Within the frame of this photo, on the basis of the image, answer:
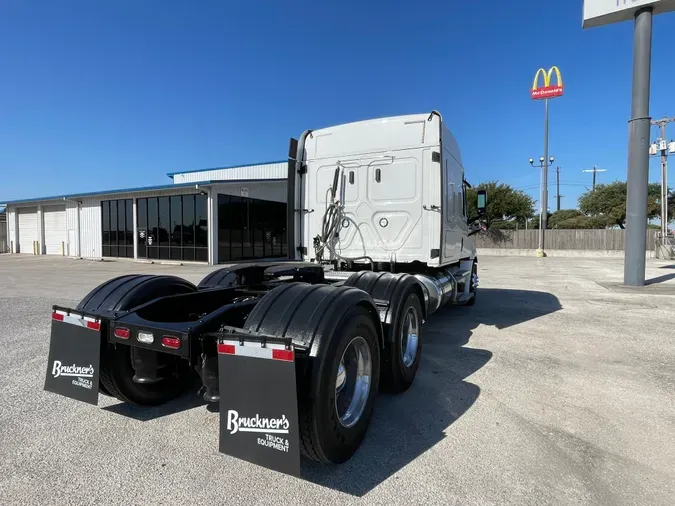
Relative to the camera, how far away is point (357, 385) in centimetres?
295

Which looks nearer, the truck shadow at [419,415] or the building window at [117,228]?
the truck shadow at [419,415]

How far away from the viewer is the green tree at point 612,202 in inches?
1789

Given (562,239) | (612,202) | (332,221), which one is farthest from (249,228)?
(612,202)

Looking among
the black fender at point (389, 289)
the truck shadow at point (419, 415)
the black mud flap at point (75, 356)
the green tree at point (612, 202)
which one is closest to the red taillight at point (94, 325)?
the black mud flap at point (75, 356)

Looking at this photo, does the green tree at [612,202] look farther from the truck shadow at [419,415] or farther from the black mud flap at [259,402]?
the black mud flap at [259,402]

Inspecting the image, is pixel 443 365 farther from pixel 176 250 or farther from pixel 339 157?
pixel 176 250

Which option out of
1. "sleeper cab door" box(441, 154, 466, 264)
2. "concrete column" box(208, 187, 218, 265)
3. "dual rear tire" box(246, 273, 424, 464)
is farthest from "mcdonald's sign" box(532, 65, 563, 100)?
"dual rear tire" box(246, 273, 424, 464)

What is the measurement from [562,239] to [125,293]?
3414 centimetres

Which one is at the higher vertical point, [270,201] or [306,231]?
[270,201]

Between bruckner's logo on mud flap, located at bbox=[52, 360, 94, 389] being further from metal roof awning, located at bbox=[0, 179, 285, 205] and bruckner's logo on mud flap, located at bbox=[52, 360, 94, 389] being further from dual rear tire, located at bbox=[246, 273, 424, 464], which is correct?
metal roof awning, located at bbox=[0, 179, 285, 205]

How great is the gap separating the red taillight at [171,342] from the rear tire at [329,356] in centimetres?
44

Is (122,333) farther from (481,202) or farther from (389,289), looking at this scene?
(481,202)

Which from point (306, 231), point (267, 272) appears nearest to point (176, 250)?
point (306, 231)

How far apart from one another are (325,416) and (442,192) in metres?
3.74
